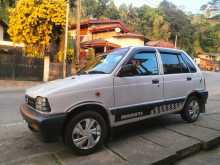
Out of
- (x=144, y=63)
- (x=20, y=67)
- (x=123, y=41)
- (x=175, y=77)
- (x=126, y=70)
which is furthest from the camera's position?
(x=123, y=41)

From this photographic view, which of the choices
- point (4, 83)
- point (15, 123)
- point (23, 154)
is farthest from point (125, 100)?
point (4, 83)

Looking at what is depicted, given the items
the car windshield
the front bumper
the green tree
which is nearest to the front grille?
the front bumper

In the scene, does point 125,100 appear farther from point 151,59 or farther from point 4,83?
point 4,83

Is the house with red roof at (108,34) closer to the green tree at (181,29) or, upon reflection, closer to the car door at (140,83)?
the car door at (140,83)

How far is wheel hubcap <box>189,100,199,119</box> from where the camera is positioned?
273 inches

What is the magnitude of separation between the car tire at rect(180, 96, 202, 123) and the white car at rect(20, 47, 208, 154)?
2 cm

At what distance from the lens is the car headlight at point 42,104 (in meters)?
4.61

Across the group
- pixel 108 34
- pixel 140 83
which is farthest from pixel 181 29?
pixel 140 83

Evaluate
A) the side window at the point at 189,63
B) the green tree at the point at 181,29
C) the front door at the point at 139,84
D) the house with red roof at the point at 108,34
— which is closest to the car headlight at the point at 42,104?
the front door at the point at 139,84

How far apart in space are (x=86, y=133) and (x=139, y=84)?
4.70 feet

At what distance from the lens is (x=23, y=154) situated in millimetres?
4980

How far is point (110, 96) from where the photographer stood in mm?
5176

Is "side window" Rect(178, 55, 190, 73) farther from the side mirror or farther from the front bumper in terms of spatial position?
the front bumper

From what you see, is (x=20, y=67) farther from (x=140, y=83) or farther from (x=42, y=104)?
(x=42, y=104)
